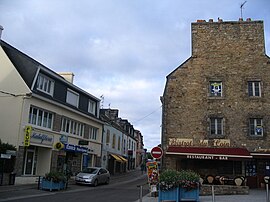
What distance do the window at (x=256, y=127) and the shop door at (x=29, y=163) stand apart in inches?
590

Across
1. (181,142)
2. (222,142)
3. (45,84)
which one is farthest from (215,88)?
(45,84)

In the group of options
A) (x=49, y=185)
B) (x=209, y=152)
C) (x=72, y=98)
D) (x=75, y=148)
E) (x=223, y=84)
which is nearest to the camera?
(x=49, y=185)

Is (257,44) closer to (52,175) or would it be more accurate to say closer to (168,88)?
(168,88)

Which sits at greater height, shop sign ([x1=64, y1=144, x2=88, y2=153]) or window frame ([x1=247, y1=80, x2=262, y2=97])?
window frame ([x1=247, y1=80, x2=262, y2=97])

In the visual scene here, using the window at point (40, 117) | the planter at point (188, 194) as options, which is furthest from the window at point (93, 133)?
the planter at point (188, 194)

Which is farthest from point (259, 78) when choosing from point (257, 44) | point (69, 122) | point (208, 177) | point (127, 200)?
point (69, 122)

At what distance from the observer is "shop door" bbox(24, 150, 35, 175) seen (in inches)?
805

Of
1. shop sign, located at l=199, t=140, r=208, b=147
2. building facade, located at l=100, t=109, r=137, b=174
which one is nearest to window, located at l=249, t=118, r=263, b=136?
shop sign, located at l=199, t=140, r=208, b=147

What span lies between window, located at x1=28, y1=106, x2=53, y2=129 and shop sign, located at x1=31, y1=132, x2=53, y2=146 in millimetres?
740

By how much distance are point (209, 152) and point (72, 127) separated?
1185cm

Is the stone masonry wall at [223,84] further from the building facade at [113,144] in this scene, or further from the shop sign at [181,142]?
the building facade at [113,144]

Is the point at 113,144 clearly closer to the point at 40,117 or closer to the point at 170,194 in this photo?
the point at 40,117

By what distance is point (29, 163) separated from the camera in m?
20.9

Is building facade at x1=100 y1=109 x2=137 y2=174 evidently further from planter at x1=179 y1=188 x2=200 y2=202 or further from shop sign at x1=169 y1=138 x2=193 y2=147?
planter at x1=179 y1=188 x2=200 y2=202
